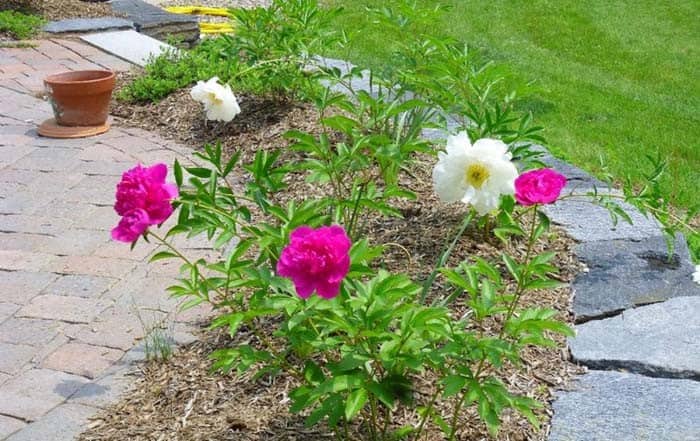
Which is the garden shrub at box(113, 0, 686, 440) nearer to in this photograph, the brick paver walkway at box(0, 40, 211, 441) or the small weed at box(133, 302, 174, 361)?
the small weed at box(133, 302, 174, 361)

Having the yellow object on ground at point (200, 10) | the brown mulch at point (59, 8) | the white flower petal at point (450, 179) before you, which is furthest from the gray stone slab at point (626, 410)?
the yellow object on ground at point (200, 10)

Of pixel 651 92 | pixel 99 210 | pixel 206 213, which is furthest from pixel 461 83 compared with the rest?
pixel 651 92

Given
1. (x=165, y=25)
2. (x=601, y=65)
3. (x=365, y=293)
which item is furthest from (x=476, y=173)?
(x=165, y=25)

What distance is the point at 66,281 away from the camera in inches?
137

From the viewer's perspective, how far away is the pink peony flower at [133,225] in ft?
6.07

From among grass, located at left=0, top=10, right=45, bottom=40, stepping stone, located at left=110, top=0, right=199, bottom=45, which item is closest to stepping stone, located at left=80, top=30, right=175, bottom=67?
stepping stone, located at left=110, top=0, right=199, bottom=45

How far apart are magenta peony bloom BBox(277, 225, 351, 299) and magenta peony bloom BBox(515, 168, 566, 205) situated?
483 millimetres

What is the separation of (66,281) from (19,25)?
4.39m

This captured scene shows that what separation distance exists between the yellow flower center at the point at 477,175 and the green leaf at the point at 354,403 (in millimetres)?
531

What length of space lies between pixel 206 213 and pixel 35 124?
353cm

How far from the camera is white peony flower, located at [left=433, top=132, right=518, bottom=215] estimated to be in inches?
77.8

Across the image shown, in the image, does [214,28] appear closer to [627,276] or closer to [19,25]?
[19,25]

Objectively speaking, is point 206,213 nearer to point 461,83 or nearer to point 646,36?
point 461,83

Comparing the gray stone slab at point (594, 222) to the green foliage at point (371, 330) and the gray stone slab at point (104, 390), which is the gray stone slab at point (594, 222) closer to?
the green foliage at point (371, 330)
